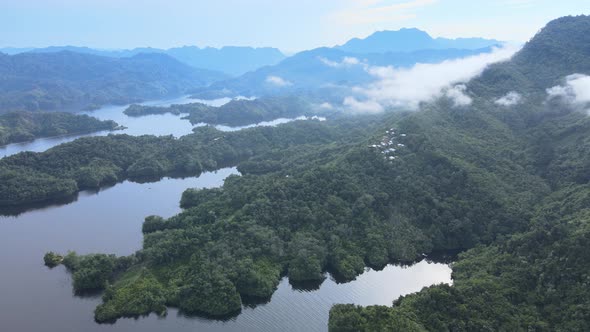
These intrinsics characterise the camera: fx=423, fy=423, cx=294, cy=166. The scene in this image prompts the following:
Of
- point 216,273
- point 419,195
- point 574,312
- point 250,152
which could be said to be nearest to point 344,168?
point 419,195

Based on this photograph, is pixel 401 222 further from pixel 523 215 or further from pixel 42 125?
pixel 42 125

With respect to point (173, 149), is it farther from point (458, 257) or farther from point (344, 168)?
point (458, 257)

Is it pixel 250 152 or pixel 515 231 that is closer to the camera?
pixel 515 231

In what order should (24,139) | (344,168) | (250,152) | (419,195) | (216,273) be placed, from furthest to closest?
(24,139)
(250,152)
(344,168)
(419,195)
(216,273)

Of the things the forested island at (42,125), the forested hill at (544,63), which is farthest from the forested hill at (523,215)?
the forested island at (42,125)

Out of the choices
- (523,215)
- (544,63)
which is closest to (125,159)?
(523,215)

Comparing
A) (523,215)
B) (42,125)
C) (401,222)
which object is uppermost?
(42,125)
